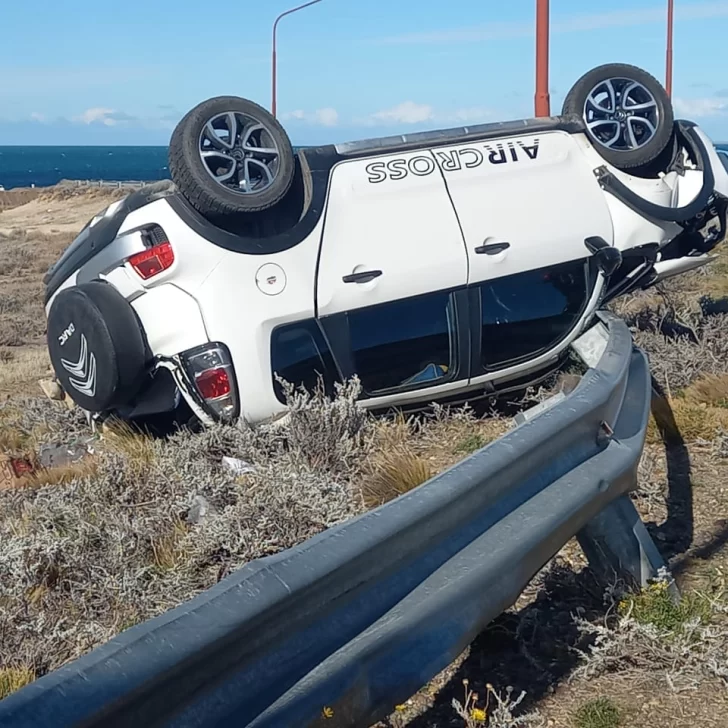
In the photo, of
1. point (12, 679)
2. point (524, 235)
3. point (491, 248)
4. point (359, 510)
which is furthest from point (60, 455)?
point (12, 679)

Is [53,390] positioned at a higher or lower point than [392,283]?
lower

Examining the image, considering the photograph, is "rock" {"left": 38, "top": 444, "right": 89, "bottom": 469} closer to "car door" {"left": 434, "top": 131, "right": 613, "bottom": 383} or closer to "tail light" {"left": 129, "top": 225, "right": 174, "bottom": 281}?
"tail light" {"left": 129, "top": 225, "right": 174, "bottom": 281}

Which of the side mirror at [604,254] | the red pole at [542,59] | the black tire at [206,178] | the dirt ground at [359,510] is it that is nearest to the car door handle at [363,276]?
the black tire at [206,178]

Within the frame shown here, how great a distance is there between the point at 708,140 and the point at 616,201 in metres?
0.94

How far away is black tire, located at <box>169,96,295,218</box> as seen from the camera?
18.6ft

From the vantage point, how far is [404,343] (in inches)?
236

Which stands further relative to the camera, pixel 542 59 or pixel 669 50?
pixel 669 50

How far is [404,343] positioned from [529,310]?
0.88 meters

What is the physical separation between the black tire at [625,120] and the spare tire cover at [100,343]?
3180mm

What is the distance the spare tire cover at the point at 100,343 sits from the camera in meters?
5.65

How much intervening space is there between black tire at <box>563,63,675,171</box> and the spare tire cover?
318 centimetres

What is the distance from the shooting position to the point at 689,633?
302 centimetres

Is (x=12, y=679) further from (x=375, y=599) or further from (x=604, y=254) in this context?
(x=604, y=254)

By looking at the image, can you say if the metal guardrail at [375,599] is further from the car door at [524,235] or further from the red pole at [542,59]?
the red pole at [542,59]
